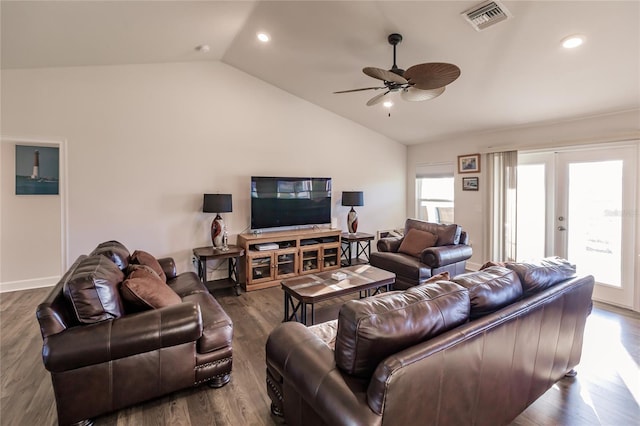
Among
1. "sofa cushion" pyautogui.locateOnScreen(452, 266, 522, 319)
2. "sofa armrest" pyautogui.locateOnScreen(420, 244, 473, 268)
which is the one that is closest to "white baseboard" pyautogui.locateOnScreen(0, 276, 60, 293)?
"sofa armrest" pyautogui.locateOnScreen(420, 244, 473, 268)

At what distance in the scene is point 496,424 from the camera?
1.60m

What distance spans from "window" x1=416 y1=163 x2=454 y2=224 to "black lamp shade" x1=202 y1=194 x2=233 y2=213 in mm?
4005

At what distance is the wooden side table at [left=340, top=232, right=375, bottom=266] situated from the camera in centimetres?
523

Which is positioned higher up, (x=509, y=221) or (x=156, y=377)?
(x=509, y=221)

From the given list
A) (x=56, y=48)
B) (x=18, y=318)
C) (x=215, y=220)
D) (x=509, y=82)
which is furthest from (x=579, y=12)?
(x=18, y=318)

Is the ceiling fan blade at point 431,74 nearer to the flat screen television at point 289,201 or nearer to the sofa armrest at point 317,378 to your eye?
the sofa armrest at point 317,378

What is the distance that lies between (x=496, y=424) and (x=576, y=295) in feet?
3.37

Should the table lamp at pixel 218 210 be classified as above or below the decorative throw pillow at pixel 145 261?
above

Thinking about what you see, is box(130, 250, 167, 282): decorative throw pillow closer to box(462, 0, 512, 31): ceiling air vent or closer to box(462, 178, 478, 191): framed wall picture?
box(462, 0, 512, 31): ceiling air vent

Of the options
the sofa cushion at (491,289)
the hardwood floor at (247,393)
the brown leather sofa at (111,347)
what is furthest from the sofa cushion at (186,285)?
the sofa cushion at (491,289)

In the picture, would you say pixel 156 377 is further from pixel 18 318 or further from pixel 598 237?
pixel 598 237

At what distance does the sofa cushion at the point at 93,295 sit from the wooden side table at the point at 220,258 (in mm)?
1971

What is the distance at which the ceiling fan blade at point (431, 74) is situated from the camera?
7.53 ft

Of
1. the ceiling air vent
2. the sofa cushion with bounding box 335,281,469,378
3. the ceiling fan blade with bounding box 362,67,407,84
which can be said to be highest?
the ceiling air vent
